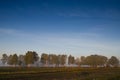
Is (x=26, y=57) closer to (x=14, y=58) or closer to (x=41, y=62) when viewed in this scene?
(x=14, y=58)

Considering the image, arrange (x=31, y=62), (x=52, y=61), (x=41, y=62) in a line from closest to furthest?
(x=31, y=62) < (x=41, y=62) < (x=52, y=61)

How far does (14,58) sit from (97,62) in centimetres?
9208

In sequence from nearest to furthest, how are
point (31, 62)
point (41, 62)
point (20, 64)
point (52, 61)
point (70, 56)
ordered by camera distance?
point (31, 62) < point (20, 64) < point (41, 62) < point (52, 61) < point (70, 56)

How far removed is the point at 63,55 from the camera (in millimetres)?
187625

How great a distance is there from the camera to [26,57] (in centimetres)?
14050

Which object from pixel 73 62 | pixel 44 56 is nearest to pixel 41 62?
pixel 44 56

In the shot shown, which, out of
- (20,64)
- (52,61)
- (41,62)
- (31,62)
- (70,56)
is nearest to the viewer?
(31,62)

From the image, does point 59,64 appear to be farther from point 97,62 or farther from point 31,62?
point 31,62

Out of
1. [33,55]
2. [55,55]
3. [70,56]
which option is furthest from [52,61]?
[33,55]

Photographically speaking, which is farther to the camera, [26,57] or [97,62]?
[97,62]

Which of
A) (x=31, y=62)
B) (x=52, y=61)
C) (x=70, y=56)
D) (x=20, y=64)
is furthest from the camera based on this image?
(x=70, y=56)

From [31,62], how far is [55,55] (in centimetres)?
4691

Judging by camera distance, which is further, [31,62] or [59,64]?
[59,64]

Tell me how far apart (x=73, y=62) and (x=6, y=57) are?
222ft
